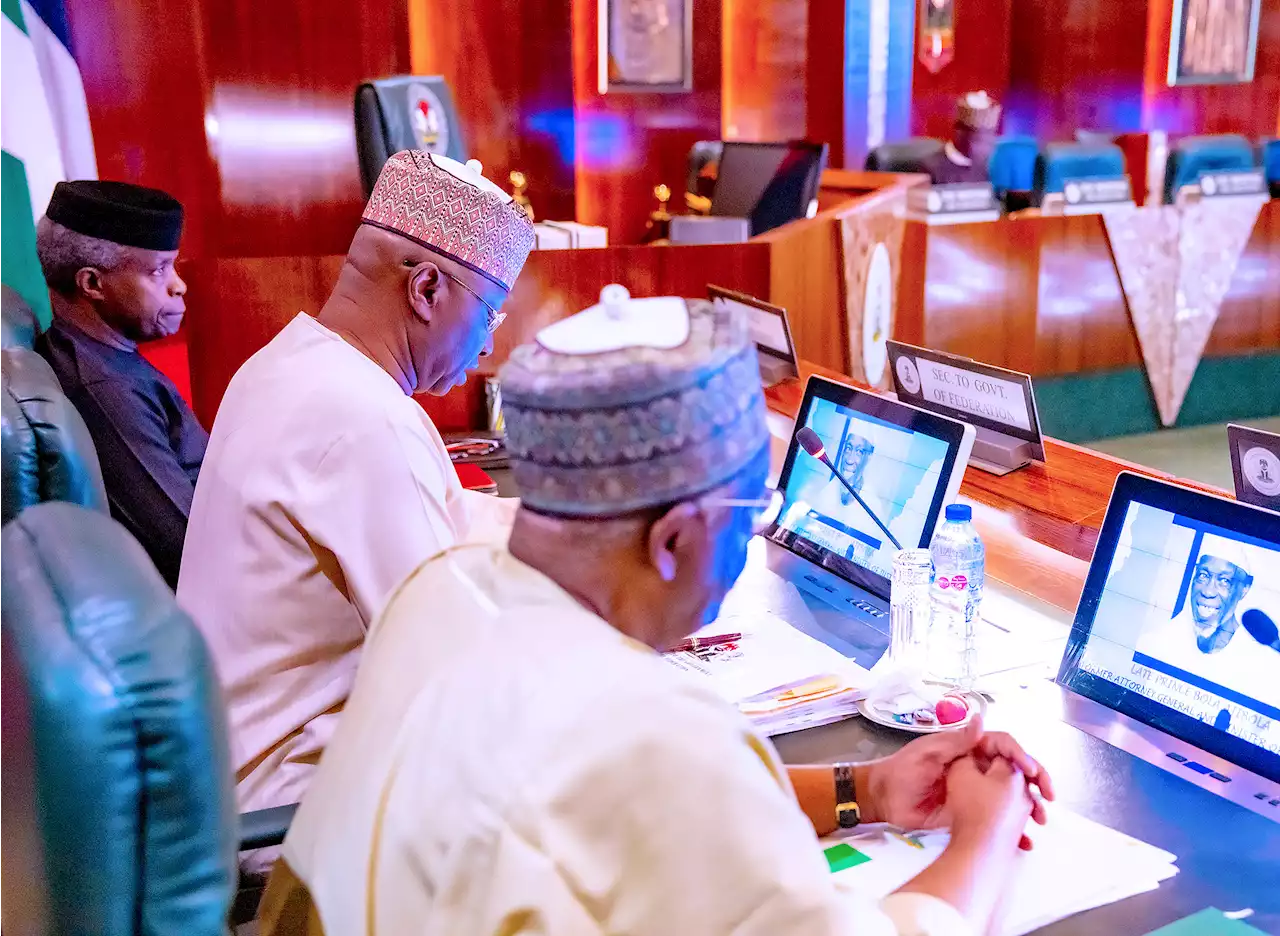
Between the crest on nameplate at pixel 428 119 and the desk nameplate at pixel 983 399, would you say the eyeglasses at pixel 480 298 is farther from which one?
the crest on nameplate at pixel 428 119

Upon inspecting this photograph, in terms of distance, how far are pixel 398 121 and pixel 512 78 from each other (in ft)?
12.1

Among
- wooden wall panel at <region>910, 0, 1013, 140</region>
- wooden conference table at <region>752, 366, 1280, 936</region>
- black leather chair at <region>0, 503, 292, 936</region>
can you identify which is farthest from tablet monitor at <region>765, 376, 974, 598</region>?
wooden wall panel at <region>910, 0, 1013, 140</region>

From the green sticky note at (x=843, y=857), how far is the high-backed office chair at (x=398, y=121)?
307 centimetres

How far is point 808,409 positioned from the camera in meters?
2.04

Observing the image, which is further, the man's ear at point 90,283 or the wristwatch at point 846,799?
Result: the man's ear at point 90,283

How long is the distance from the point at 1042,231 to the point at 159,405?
12.5 ft

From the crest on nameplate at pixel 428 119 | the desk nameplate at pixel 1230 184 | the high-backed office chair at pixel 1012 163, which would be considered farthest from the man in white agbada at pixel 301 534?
the high-backed office chair at pixel 1012 163

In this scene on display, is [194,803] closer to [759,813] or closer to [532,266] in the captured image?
[759,813]

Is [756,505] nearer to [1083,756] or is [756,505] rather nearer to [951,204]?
[1083,756]

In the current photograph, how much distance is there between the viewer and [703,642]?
1.72 metres

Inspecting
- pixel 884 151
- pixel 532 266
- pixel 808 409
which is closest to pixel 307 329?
pixel 808 409

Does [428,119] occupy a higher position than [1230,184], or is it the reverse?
[428,119]

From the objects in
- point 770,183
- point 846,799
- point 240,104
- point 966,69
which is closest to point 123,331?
point 846,799

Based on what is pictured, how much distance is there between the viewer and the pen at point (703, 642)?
170 centimetres
